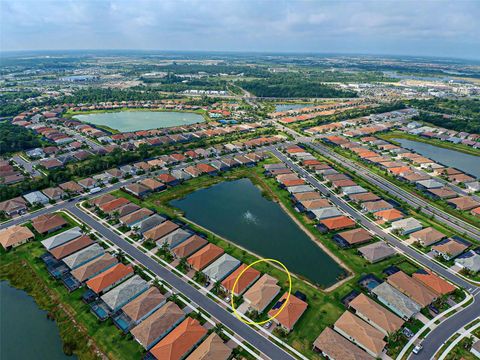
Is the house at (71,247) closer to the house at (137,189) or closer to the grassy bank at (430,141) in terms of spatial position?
the house at (137,189)

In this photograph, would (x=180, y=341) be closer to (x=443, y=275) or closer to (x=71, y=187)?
(x=443, y=275)

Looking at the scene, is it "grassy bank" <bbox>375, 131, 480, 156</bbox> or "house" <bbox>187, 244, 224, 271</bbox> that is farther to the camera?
"grassy bank" <bbox>375, 131, 480, 156</bbox>

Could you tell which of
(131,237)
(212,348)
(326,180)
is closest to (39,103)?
(131,237)

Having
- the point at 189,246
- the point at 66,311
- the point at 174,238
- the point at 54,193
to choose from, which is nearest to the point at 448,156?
the point at 189,246

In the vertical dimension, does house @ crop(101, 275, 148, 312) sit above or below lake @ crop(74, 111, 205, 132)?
below

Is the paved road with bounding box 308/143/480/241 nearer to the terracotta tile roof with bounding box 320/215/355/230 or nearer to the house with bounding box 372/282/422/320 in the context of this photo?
the terracotta tile roof with bounding box 320/215/355/230

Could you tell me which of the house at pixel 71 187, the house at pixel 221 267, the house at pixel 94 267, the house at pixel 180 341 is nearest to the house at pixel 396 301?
the house at pixel 221 267

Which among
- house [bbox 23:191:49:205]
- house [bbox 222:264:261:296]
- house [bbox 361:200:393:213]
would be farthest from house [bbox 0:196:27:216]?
house [bbox 361:200:393:213]
